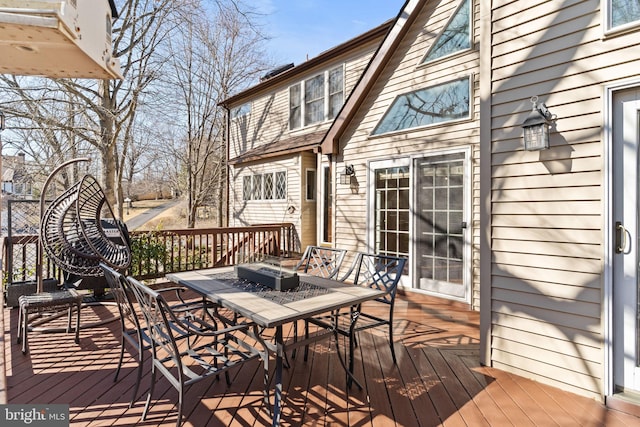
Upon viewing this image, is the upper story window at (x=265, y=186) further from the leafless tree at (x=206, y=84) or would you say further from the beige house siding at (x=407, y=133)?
the leafless tree at (x=206, y=84)

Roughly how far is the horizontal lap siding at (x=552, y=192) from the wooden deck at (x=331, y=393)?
0.97 feet

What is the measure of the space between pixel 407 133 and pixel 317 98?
418cm

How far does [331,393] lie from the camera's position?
2.54m

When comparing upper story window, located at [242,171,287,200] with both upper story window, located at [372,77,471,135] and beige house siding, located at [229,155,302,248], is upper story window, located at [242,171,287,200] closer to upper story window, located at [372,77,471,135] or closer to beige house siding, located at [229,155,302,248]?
beige house siding, located at [229,155,302,248]

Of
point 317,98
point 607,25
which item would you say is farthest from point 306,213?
point 607,25

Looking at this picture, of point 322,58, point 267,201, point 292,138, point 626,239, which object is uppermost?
point 322,58

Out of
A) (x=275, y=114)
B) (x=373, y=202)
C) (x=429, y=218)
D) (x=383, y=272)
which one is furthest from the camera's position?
(x=275, y=114)

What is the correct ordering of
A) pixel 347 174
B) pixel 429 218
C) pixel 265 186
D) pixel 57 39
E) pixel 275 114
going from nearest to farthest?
pixel 57 39
pixel 429 218
pixel 347 174
pixel 265 186
pixel 275 114

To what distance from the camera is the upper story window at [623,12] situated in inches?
90.4

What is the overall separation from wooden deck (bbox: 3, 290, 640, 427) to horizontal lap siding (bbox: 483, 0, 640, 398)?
30cm

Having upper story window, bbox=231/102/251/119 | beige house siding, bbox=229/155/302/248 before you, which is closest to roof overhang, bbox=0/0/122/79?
beige house siding, bbox=229/155/302/248

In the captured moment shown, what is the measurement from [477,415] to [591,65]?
251cm

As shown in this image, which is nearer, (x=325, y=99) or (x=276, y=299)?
(x=276, y=299)

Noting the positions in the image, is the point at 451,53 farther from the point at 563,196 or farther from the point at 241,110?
the point at 241,110
